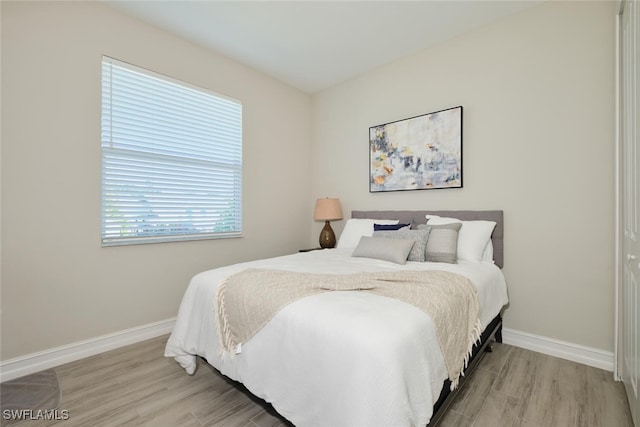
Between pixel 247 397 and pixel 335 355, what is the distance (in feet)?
3.37

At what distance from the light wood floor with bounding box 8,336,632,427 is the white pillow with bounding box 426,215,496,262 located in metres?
0.81

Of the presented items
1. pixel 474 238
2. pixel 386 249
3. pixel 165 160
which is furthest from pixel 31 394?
pixel 474 238

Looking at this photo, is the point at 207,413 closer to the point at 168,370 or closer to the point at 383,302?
the point at 168,370

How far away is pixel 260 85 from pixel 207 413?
11.0 feet

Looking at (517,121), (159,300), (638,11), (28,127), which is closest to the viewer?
(638,11)

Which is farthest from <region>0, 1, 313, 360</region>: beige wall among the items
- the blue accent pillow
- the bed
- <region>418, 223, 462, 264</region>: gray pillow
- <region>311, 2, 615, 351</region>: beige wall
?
<region>311, 2, 615, 351</region>: beige wall

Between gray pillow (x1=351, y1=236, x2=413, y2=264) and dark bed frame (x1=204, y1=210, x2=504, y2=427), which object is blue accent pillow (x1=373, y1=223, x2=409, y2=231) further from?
gray pillow (x1=351, y1=236, x2=413, y2=264)

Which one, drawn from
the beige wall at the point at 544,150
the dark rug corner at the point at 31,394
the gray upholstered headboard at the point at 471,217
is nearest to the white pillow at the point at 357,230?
the gray upholstered headboard at the point at 471,217

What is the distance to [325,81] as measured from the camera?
387 centimetres

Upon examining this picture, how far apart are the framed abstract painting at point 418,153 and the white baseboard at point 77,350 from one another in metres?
2.70

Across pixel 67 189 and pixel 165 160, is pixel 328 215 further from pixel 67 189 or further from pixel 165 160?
pixel 67 189

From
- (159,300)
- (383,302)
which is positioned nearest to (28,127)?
(159,300)

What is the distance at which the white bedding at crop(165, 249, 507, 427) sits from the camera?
3.40 ft

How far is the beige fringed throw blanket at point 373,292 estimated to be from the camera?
1417 millimetres
